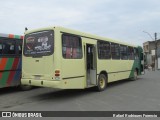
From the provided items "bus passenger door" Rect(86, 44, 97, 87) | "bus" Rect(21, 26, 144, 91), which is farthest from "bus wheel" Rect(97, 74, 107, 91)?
"bus passenger door" Rect(86, 44, 97, 87)

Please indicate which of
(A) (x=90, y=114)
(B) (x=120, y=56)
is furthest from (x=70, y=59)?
(B) (x=120, y=56)

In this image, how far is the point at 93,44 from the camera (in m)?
13.0

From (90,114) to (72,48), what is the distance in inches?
154

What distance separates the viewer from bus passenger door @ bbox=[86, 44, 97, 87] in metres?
12.8

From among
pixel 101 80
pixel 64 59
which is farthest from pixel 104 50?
pixel 64 59

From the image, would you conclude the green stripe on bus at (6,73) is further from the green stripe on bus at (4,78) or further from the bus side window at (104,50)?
the bus side window at (104,50)

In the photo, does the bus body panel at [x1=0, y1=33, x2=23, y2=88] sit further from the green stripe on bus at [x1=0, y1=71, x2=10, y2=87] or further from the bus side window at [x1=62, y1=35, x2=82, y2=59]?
the bus side window at [x1=62, y1=35, x2=82, y2=59]

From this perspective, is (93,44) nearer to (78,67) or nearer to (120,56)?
(78,67)

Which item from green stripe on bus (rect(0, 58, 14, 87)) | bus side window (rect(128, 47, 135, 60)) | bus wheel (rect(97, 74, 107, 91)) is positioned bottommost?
bus wheel (rect(97, 74, 107, 91))

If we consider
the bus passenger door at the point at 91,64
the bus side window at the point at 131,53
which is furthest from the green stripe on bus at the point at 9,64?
the bus side window at the point at 131,53

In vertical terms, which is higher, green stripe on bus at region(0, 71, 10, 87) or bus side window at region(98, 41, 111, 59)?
bus side window at region(98, 41, 111, 59)

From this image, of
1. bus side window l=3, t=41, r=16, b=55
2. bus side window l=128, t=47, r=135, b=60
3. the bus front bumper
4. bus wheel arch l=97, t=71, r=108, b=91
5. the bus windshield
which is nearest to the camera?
the bus front bumper

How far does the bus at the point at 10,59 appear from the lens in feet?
39.9

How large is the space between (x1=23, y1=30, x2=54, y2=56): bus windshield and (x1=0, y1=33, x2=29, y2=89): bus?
4.16ft
